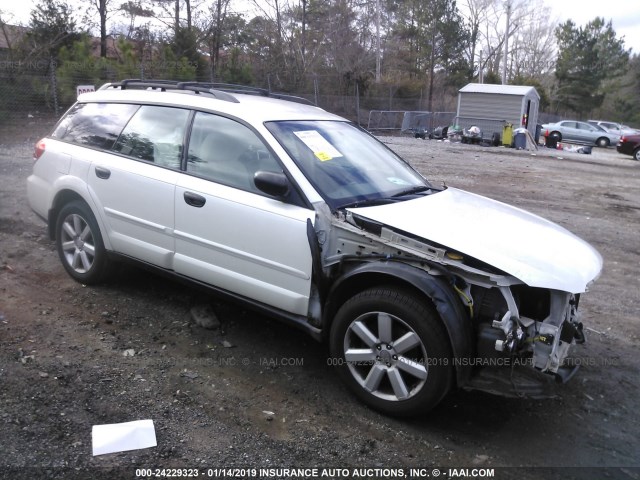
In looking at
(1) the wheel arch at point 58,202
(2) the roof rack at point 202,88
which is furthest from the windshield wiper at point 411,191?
(1) the wheel arch at point 58,202

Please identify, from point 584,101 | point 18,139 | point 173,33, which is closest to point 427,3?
point 584,101

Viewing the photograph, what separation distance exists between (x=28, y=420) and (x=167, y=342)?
1215 mm

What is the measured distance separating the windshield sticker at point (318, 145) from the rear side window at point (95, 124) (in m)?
1.60

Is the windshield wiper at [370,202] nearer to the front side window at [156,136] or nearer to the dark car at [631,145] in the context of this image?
the front side window at [156,136]

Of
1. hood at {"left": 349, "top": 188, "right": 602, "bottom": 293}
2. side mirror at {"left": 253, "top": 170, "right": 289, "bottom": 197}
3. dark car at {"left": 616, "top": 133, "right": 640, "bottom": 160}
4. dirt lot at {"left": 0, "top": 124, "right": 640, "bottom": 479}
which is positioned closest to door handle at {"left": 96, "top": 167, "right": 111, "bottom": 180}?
dirt lot at {"left": 0, "top": 124, "right": 640, "bottom": 479}

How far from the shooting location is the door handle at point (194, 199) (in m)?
4.14

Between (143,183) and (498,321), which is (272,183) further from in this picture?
(498,321)

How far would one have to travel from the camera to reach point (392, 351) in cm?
341

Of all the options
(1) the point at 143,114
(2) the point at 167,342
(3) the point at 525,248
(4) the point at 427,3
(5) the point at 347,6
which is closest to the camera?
(3) the point at 525,248

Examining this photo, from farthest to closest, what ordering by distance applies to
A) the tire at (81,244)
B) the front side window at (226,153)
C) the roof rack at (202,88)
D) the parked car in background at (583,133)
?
1. the parked car in background at (583,133)
2. the tire at (81,244)
3. the roof rack at (202,88)
4. the front side window at (226,153)

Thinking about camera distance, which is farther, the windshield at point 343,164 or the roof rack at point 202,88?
the roof rack at point 202,88

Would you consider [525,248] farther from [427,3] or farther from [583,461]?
[427,3]

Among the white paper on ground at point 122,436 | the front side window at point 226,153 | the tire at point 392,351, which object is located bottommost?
the white paper on ground at point 122,436

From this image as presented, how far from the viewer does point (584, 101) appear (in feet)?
200
